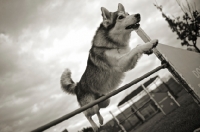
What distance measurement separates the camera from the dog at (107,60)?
10.4 feet

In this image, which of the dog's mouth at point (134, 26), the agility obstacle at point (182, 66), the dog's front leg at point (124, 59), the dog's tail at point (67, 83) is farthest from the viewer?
the dog's tail at point (67, 83)

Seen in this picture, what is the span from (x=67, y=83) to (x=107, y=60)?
127cm

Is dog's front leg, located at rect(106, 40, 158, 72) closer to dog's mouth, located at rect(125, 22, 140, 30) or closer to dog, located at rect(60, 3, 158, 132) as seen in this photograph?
dog, located at rect(60, 3, 158, 132)

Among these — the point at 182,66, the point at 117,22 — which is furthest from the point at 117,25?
the point at 182,66

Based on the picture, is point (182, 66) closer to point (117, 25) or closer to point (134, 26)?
point (134, 26)

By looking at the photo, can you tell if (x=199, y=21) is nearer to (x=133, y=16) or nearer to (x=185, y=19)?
(x=185, y=19)

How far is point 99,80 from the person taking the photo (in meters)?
3.35

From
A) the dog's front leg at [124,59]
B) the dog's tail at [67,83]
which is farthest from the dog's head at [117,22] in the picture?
the dog's tail at [67,83]

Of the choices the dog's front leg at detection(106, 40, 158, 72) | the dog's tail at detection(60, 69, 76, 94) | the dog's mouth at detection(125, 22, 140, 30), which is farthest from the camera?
the dog's tail at detection(60, 69, 76, 94)

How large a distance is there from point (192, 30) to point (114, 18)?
22.5m

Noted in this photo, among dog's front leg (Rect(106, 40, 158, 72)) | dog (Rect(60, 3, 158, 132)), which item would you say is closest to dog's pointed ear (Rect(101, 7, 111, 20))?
dog (Rect(60, 3, 158, 132))

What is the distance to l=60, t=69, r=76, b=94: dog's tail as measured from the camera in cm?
402

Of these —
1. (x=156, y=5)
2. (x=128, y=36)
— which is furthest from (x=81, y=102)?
(x=156, y=5)

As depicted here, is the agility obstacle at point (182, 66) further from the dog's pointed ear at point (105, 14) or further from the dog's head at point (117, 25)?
the dog's pointed ear at point (105, 14)
